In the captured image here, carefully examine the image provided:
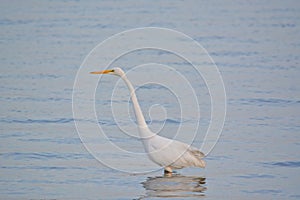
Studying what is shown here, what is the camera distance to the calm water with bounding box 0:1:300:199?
389 inches

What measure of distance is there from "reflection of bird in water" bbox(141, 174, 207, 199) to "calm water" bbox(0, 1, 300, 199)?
0.05 feet

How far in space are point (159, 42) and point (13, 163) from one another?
33.0ft

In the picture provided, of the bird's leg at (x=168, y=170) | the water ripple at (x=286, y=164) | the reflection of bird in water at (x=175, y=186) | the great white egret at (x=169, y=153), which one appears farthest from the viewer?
the water ripple at (x=286, y=164)

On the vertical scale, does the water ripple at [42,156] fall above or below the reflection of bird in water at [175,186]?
above

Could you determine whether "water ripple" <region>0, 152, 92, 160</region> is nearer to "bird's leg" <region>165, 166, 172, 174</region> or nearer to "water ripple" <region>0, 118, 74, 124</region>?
"bird's leg" <region>165, 166, 172, 174</region>

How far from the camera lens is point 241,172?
10.4 meters

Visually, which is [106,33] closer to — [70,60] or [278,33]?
[70,60]

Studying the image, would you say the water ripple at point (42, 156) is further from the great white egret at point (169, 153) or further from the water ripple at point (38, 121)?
the water ripple at point (38, 121)

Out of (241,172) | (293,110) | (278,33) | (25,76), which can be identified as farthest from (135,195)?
(278,33)

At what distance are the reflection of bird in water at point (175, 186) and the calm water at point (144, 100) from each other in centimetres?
A: 2

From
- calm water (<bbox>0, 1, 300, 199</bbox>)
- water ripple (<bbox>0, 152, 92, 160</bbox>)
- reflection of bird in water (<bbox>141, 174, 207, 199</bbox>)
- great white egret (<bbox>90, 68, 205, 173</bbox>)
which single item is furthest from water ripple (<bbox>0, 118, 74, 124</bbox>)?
reflection of bird in water (<bbox>141, 174, 207, 199</bbox>)

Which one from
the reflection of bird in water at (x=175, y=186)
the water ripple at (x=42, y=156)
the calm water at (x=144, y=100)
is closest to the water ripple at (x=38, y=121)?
the calm water at (x=144, y=100)

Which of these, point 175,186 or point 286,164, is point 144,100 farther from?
point 175,186

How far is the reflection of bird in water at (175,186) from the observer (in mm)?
9516
